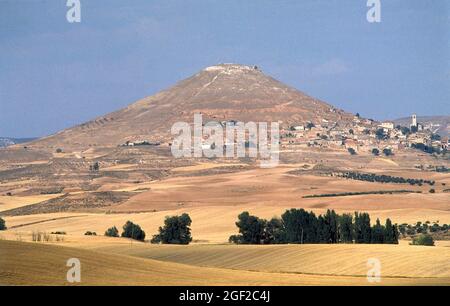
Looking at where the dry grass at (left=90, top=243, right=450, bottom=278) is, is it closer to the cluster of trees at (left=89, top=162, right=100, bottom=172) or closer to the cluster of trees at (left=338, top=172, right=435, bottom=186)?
the cluster of trees at (left=338, top=172, right=435, bottom=186)

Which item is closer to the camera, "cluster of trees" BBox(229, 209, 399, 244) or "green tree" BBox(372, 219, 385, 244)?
"green tree" BBox(372, 219, 385, 244)

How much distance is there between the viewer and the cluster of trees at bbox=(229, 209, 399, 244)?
239 feet

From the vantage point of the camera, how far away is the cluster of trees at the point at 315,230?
72.9m

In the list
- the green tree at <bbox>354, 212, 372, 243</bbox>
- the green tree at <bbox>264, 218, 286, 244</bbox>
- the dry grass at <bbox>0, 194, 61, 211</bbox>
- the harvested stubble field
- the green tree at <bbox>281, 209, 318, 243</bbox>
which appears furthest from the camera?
the dry grass at <bbox>0, 194, 61, 211</bbox>

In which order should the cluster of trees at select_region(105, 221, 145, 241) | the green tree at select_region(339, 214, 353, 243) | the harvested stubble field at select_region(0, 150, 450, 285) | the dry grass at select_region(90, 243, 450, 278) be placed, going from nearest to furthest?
1. the harvested stubble field at select_region(0, 150, 450, 285)
2. the dry grass at select_region(90, 243, 450, 278)
3. the green tree at select_region(339, 214, 353, 243)
4. the cluster of trees at select_region(105, 221, 145, 241)

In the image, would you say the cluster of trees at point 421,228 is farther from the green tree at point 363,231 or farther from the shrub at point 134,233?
the shrub at point 134,233

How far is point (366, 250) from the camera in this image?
60531 mm

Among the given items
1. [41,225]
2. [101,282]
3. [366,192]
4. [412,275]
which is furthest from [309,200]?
[101,282]

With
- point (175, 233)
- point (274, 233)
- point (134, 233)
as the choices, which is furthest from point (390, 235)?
point (134, 233)

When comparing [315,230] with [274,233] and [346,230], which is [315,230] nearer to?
[346,230]

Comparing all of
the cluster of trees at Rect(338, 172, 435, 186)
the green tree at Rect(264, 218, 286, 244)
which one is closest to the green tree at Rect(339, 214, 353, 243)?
the green tree at Rect(264, 218, 286, 244)

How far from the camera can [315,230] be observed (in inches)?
2985

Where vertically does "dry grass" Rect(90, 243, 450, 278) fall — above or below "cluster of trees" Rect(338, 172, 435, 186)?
below

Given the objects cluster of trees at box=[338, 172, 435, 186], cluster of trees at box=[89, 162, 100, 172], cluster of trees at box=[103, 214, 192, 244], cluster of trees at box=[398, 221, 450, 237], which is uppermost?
cluster of trees at box=[89, 162, 100, 172]
